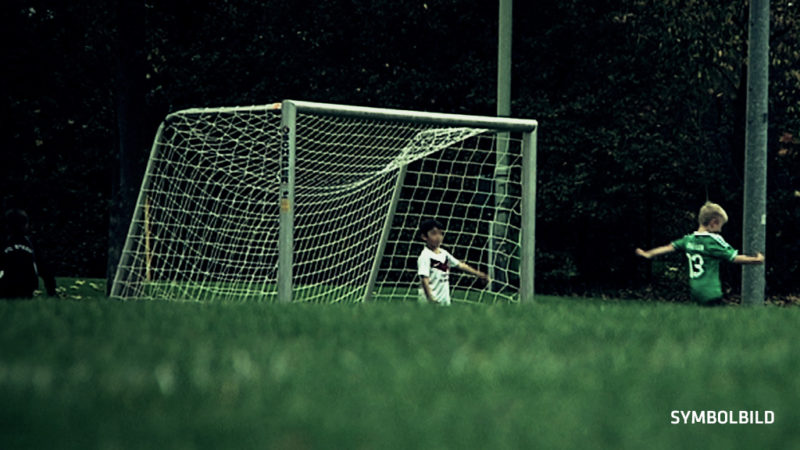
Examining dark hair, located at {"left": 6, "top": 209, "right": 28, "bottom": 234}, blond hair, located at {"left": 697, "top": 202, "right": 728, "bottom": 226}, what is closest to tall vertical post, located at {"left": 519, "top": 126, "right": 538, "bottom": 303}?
blond hair, located at {"left": 697, "top": 202, "right": 728, "bottom": 226}

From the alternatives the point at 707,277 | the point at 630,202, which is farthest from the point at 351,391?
the point at 630,202

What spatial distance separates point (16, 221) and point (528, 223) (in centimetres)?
485

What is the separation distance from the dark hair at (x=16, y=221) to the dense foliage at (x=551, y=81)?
30.8 feet

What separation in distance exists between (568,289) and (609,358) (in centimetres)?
1644

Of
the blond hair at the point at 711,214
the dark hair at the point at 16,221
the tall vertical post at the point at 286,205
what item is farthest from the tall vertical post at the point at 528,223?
the dark hair at the point at 16,221

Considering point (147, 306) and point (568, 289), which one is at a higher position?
point (147, 306)

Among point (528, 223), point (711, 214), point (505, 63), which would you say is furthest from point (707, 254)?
point (505, 63)

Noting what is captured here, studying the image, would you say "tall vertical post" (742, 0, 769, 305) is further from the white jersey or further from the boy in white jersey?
the white jersey

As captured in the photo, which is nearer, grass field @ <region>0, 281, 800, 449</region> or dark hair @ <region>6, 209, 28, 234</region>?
grass field @ <region>0, 281, 800, 449</region>

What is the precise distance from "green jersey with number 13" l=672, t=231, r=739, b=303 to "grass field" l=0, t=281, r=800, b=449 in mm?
2931

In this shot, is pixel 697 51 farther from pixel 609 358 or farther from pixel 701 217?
pixel 609 358

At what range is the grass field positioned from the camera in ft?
11.1

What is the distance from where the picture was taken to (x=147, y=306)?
7.79m

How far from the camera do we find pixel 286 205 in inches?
389
